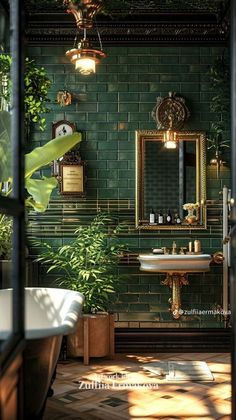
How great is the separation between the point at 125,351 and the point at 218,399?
1.86 meters

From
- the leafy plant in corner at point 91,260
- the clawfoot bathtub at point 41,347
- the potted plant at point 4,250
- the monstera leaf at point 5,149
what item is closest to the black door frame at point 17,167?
the clawfoot bathtub at point 41,347

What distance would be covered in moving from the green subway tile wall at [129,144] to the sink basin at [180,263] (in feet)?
1.60

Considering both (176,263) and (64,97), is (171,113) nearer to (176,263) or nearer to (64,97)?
(64,97)

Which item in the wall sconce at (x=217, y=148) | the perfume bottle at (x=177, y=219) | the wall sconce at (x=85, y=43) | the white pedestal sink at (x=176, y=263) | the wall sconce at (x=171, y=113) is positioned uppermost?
the wall sconce at (x=85, y=43)

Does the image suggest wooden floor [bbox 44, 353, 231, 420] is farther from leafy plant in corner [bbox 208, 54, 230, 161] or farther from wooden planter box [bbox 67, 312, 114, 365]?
leafy plant in corner [bbox 208, 54, 230, 161]

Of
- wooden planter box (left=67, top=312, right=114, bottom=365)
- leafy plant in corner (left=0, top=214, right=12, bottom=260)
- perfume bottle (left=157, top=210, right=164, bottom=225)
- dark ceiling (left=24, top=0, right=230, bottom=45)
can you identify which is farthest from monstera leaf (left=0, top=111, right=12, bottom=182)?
perfume bottle (left=157, top=210, right=164, bottom=225)

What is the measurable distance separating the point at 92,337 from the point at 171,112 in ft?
8.12

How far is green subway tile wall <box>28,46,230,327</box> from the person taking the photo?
20.3 ft

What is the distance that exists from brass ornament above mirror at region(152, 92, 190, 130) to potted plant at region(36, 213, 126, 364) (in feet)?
3.81

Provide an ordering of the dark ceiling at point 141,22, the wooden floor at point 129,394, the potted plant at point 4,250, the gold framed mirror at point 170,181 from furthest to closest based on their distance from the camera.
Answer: the gold framed mirror at point 170,181 < the dark ceiling at point 141,22 < the potted plant at point 4,250 < the wooden floor at point 129,394

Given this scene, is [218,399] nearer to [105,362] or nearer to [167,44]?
[105,362]

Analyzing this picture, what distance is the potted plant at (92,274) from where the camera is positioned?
5348 millimetres

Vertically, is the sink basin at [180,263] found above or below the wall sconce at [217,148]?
below

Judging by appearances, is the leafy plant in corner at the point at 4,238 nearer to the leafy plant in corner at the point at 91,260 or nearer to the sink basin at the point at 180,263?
the leafy plant in corner at the point at 91,260
